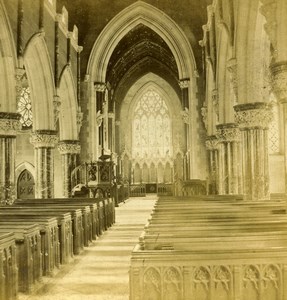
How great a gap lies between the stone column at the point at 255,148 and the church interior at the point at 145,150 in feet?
0.10

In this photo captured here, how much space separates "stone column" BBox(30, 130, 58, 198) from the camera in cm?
1694

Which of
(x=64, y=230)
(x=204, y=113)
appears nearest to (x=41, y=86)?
(x=204, y=113)

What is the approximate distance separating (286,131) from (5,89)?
7913 millimetres

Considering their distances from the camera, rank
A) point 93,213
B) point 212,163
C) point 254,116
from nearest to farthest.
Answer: point 93,213 → point 254,116 → point 212,163

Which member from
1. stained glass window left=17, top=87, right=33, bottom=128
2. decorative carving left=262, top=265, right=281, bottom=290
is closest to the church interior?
decorative carving left=262, top=265, right=281, bottom=290

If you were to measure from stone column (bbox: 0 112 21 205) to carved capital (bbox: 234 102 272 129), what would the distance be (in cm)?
582

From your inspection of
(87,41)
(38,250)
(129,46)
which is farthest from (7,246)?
(129,46)

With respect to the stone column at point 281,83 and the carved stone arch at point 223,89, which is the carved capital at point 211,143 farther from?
the stone column at point 281,83

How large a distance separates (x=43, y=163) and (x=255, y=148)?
316 inches

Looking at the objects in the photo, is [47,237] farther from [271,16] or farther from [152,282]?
[271,16]

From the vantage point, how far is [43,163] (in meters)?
16.9

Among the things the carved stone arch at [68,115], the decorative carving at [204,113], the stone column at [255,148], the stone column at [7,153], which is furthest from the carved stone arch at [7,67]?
the decorative carving at [204,113]

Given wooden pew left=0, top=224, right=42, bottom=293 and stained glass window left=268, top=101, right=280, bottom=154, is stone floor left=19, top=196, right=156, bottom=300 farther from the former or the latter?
stained glass window left=268, top=101, right=280, bottom=154

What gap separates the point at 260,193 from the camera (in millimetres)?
11609
